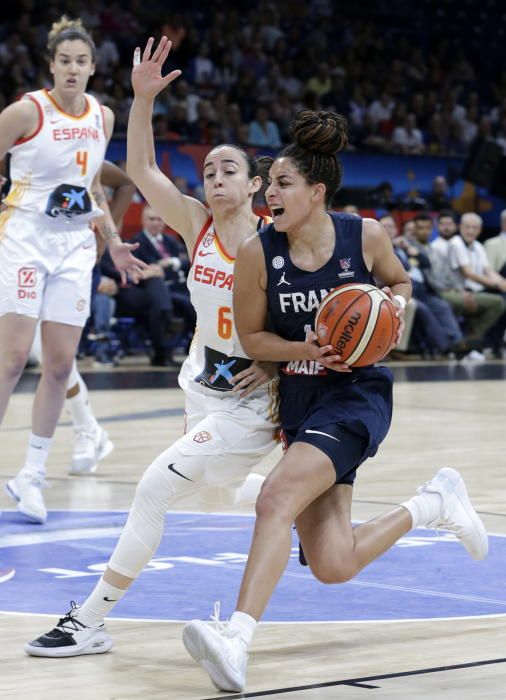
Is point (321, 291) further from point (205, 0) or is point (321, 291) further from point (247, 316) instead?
point (205, 0)

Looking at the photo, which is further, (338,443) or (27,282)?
(27,282)

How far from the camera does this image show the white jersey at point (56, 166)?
6.80m

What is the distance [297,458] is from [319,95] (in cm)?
1710

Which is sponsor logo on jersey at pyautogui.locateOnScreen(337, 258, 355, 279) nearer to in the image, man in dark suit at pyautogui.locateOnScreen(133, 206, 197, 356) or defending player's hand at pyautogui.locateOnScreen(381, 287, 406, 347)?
defending player's hand at pyautogui.locateOnScreen(381, 287, 406, 347)

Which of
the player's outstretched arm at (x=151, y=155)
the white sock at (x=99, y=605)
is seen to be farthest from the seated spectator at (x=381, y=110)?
the white sock at (x=99, y=605)

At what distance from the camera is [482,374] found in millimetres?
14750

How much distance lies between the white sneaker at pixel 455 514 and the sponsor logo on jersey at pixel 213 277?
3.18 feet

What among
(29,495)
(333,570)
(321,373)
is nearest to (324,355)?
(321,373)

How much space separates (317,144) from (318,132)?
0.05 meters

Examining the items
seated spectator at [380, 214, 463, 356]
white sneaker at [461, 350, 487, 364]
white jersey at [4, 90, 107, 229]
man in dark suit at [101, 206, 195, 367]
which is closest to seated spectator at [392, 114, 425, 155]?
seated spectator at [380, 214, 463, 356]

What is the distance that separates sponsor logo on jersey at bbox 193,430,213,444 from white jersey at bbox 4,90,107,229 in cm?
273

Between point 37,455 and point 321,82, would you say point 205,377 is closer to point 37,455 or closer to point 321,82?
point 37,455

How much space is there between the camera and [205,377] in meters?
4.75

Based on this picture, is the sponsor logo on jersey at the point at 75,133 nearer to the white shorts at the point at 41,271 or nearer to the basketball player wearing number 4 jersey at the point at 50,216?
the basketball player wearing number 4 jersey at the point at 50,216
